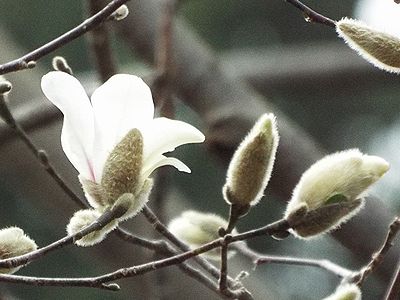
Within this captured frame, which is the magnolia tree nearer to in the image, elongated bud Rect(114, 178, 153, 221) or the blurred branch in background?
elongated bud Rect(114, 178, 153, 221)

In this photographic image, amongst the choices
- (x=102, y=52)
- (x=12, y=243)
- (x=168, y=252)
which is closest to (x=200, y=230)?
(x=168, y=252)

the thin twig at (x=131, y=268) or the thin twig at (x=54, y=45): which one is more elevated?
the thin twig at (x=54, y=45)

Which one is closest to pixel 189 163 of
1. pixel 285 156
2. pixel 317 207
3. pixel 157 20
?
pixel 157 20

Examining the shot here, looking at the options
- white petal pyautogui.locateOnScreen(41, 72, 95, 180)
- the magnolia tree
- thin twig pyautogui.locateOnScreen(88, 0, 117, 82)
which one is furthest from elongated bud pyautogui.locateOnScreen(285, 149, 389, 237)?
thin twig pyautogui.locateOnScreen(88, 0, 117, 82)

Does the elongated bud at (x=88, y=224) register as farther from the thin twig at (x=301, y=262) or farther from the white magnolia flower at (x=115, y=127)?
the thin twig at (x=301, y=262)

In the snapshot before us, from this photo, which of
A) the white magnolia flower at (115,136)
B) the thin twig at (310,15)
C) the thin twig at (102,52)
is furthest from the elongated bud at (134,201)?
the thin twig at (102,52)

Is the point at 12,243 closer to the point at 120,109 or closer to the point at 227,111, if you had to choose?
the point at 120,109

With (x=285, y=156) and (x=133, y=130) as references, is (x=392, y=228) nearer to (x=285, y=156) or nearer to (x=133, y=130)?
(x=133, y=130)
